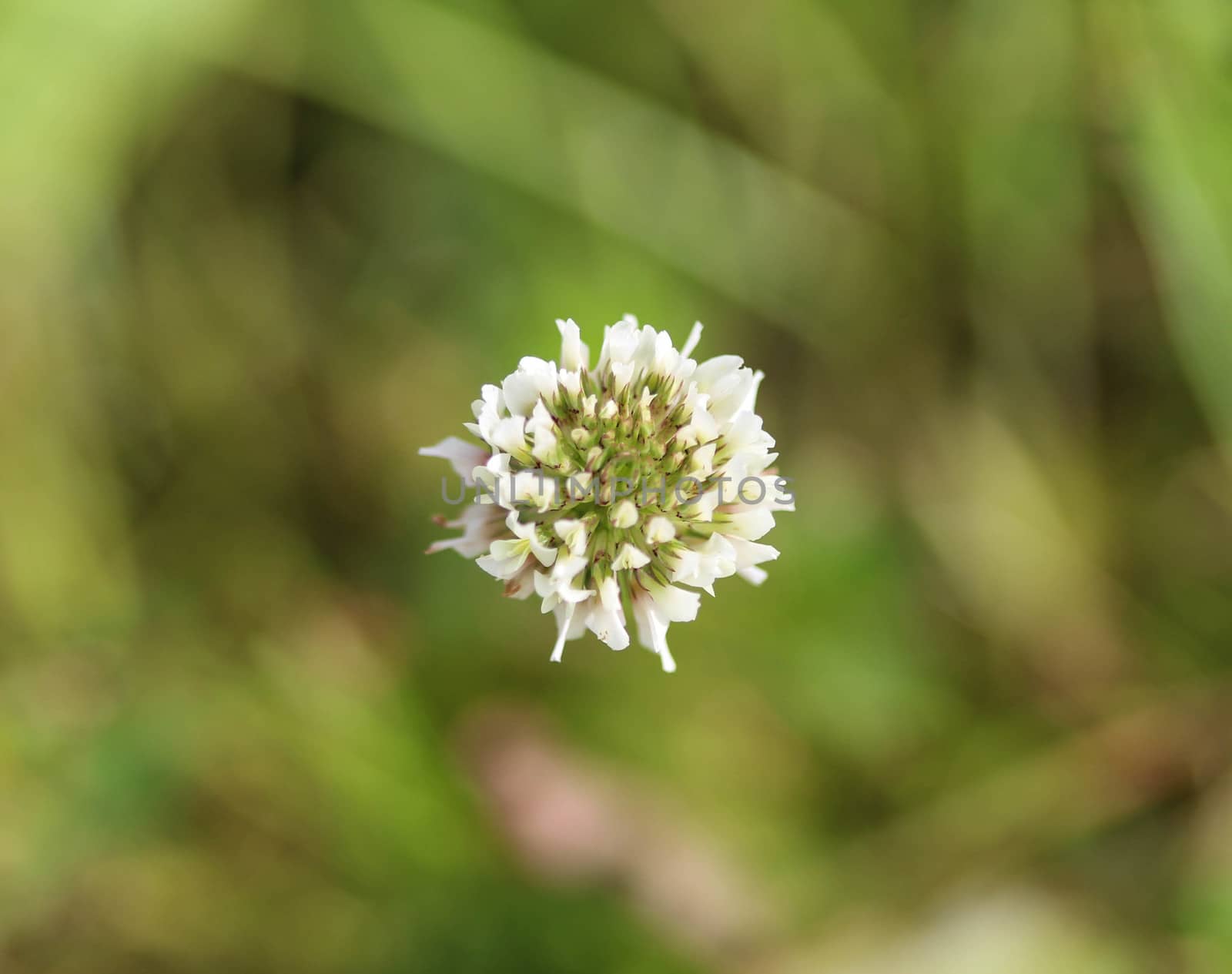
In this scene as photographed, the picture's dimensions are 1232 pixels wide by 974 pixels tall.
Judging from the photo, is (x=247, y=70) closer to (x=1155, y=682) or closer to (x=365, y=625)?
(x=365, y=625)

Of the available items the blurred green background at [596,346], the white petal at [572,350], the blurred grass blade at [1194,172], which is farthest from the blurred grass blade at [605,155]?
the white petal at [572,350]

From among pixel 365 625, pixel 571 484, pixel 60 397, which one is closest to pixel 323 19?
pixel 60 397

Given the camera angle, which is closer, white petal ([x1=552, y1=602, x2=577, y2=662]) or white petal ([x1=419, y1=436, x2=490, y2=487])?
white petal ([x1=552, y1=602, x2=577, y2=662])

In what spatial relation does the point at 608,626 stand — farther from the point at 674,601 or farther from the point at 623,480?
the point at 623,480

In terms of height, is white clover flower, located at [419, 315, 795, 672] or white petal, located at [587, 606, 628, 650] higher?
white clover flower, located at [419, 315, 795, 672]

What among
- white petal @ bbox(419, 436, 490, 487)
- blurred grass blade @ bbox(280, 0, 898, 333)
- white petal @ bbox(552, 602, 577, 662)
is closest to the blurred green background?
blurred grass blade @ bbox(280, 0, 898, 333)

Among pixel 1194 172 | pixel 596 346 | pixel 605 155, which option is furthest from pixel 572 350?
pixel 1194 172

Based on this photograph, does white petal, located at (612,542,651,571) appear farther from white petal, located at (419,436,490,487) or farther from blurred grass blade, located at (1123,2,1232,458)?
blurred grass blade, located at (1123,2,1232,458)
